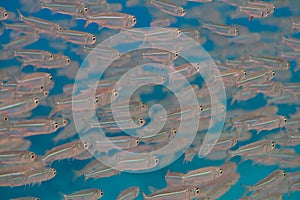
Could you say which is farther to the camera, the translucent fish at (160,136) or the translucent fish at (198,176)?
the translucent fish at (160,136)

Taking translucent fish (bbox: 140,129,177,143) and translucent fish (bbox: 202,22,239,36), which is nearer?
translucent fish (bbox: 140,129,177,143)

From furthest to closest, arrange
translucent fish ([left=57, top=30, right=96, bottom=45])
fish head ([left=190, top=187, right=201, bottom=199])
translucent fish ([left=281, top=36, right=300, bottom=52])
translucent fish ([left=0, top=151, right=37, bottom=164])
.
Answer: translucent fish ([left=281, top=36, right=300, bottom=52])
translucent fish ([left=57, top=30, right=96, bottom=45])
fish head ([left=190, top=187, right=201, bottom=199])
translucent fish ([left=0, top=151, right=37, bottom=164])

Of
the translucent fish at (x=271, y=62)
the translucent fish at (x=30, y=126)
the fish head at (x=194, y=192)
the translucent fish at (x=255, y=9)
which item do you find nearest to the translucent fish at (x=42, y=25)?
the translucent fish at (x=30, y=126)

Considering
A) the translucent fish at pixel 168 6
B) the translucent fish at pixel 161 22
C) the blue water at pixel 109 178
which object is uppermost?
the translucent fish at pixel 168 6

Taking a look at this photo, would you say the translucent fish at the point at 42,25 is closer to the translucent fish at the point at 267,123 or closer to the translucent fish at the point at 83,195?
the translucent fish at the point at 83,195

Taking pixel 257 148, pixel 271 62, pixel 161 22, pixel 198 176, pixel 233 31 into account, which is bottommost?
pixel 198 176

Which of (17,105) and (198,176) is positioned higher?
(17,105)

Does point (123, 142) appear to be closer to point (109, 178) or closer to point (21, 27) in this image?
point (109, 178)

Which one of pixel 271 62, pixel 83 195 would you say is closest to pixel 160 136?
pixel 83 195

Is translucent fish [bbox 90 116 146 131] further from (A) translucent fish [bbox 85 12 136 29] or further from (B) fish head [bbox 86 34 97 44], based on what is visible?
(A) translucent fish [bbox 85 12 136 29]

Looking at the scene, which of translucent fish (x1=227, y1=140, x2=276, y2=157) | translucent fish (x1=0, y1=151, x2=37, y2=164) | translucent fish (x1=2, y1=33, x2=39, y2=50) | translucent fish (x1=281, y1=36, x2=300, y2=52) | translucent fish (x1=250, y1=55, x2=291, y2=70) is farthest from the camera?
translucent fish (x1=281, y1=36, x2=300, y2=52)

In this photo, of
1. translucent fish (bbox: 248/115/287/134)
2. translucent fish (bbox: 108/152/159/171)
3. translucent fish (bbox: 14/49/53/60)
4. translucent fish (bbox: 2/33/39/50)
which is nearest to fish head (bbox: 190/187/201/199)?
translucent fish (bbox: 108/152/159/171)

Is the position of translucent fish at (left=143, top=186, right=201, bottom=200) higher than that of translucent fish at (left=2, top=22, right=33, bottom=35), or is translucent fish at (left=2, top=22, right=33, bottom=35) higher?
translucent fish at (left=2, top=22, right=33, bottom=35)
